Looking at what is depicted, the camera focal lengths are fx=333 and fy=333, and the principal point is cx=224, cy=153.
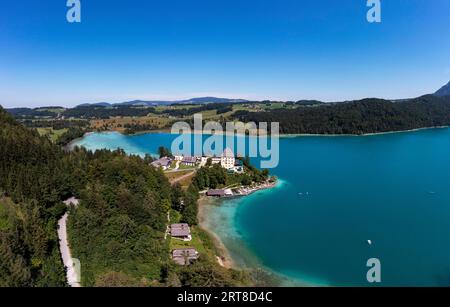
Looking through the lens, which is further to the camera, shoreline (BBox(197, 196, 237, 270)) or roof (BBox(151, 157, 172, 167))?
roof (BBox(151, 157, 172, 167))

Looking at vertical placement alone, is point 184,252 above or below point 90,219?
below

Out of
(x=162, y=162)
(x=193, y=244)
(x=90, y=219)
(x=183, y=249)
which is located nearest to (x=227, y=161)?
(x=162, y=162)

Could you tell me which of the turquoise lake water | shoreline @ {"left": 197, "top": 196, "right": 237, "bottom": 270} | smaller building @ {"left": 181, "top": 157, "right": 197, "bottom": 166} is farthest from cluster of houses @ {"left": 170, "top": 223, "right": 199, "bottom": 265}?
smaller building @ {"left": 181, "top": 157, "right": 197, "bottom": 166}

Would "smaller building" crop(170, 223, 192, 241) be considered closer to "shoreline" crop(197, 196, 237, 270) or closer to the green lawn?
the green lawn

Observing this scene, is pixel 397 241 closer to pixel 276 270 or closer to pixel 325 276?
pixel 325 276

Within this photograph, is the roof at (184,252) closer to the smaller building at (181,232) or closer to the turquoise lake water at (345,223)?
the smaller building at (181,232)

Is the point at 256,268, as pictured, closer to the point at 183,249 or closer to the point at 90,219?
the point at 183,249

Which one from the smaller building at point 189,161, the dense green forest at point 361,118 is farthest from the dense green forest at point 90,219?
the dense green forest at point 361,118
